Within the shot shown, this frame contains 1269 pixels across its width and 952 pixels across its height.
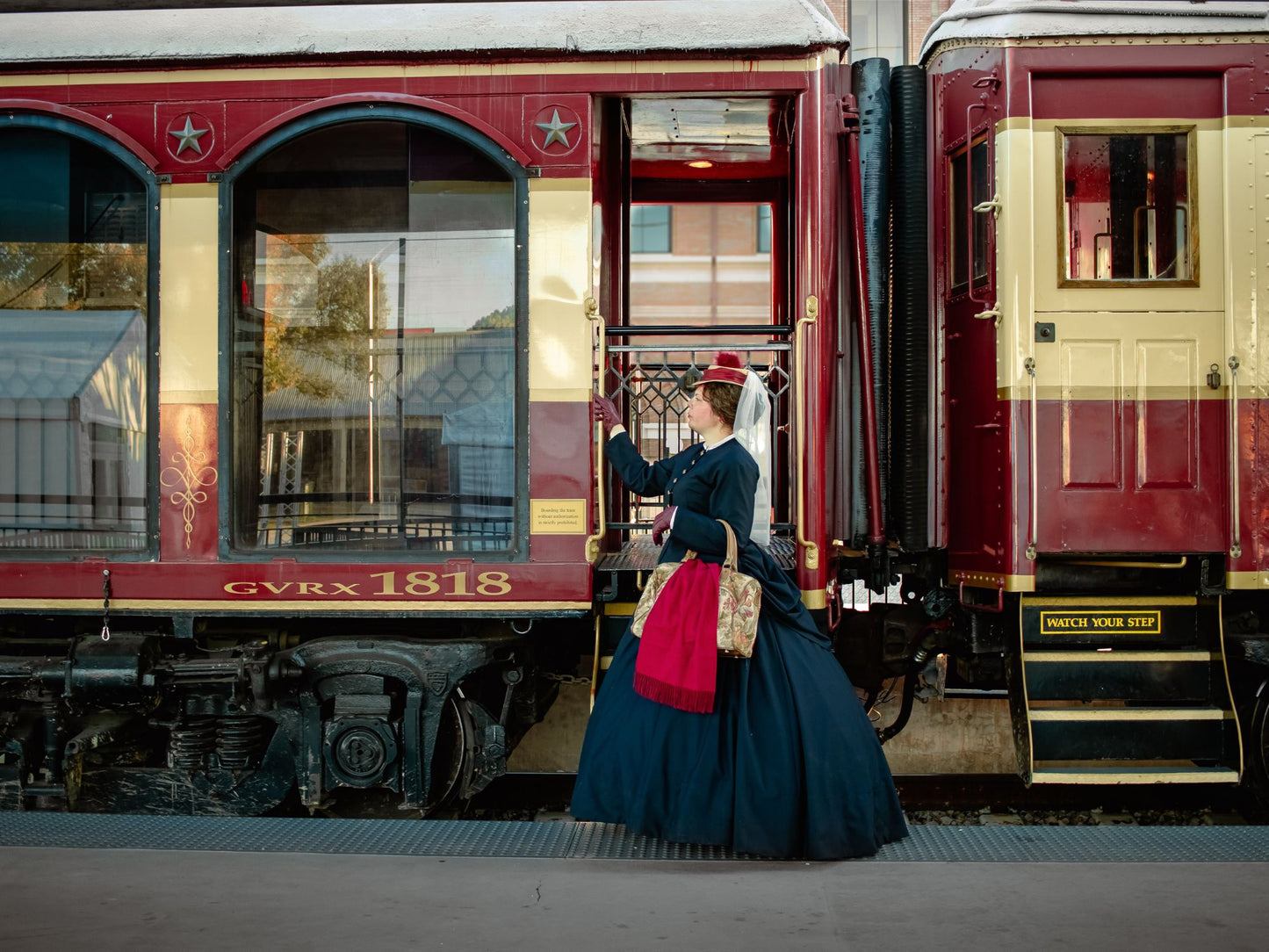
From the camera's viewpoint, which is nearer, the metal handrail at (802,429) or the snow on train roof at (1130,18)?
the metal handrail at (802,429)

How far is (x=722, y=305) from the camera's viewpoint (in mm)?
24375

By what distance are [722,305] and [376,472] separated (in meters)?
20.4

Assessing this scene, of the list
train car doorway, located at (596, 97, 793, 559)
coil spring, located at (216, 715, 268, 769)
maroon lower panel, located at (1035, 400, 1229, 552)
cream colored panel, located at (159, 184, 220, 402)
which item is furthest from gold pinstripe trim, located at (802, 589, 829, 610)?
cream colored panel, located at (159, 184, 220, 402)

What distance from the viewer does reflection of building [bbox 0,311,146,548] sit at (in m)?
4.61

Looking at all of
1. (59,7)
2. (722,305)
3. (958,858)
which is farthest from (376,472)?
(722,305)

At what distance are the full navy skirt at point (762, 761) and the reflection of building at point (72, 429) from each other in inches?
91.9

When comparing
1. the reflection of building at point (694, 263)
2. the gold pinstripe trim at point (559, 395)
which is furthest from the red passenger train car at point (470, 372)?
the reflection of building at point (694, 263)

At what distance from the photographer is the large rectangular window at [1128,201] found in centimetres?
471

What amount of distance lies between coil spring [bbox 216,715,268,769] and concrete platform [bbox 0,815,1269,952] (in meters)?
0.75

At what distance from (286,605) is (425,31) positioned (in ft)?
8.16

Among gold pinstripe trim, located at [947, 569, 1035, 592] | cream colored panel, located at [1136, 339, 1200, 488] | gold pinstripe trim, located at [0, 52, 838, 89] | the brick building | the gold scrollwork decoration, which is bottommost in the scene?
gold pinstripe trim, located at [947, 569, 1035, 592]

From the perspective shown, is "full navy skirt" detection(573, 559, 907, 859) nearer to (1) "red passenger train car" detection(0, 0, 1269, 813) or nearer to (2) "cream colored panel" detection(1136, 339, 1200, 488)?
(1) "red passenger train car" detection(0, 0, 1269, 813)

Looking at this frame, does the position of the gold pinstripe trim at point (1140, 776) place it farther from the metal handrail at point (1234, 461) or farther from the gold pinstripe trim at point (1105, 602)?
the metal handrail at point (1234, 461)

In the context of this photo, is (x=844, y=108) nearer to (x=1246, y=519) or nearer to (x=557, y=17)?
(x=557, y=17)
